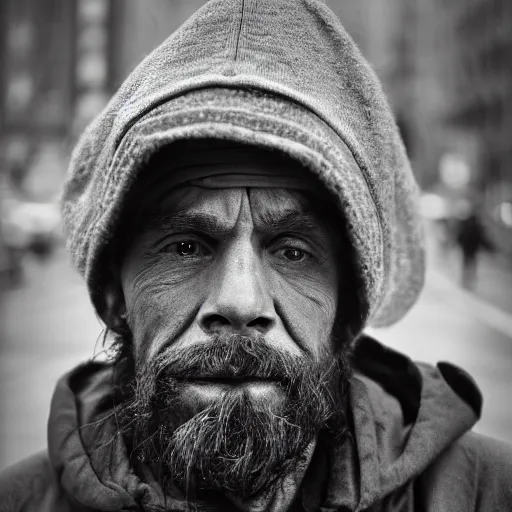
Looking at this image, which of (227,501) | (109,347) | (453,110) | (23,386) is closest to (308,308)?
(227,501)

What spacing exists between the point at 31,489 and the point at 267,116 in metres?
1.23

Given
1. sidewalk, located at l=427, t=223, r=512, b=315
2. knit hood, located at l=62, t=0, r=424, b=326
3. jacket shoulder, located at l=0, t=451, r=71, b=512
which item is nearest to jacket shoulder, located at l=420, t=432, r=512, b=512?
knit hood, located at l=62, t=0, r=424, b=326

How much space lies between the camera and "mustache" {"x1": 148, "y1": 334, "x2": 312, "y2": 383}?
160 centimetres

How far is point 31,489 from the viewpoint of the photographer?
201cm

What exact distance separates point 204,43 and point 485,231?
17.0m

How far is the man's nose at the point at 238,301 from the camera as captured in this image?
160 centimetres

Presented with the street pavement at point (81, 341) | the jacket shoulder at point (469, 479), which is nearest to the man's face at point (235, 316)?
the jacket shoulder at point (469, 479)

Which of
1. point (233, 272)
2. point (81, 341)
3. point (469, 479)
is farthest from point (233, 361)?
point (81, 341)

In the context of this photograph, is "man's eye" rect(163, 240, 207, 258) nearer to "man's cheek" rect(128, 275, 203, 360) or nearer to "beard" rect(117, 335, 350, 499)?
"man's cheek" rect(128, 275, 203, 360)

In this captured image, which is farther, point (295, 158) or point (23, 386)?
point (23, 386)

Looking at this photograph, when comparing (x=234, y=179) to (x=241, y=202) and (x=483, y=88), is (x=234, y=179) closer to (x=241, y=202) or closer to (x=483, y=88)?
(x=241, y=202)

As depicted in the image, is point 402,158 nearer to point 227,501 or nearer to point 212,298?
point 212,298

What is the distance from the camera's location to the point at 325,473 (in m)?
1.82

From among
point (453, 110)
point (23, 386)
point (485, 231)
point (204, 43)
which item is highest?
point (453, 110)
